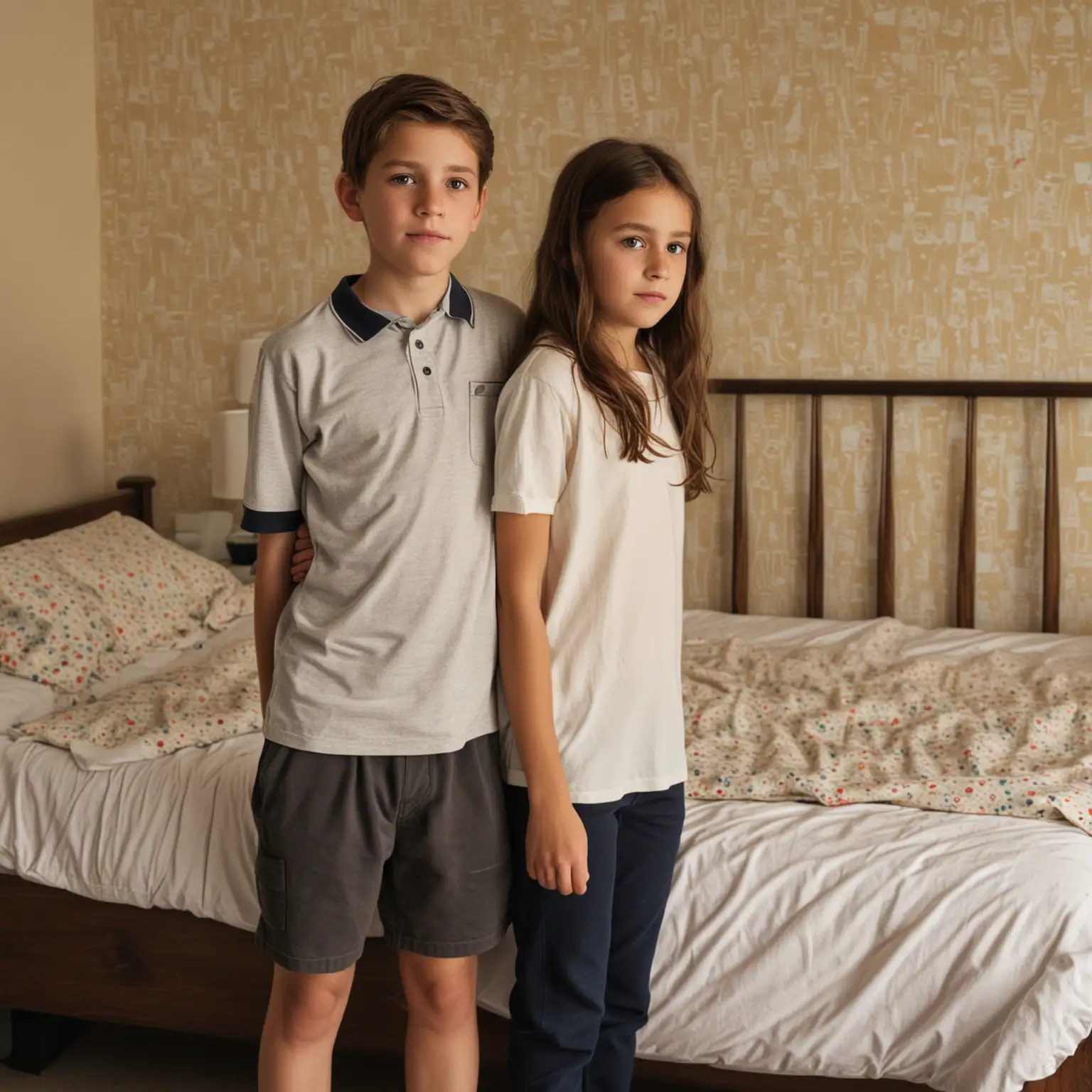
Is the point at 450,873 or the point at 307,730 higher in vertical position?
the point at 307,730

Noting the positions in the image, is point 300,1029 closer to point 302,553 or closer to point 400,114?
point 302,553

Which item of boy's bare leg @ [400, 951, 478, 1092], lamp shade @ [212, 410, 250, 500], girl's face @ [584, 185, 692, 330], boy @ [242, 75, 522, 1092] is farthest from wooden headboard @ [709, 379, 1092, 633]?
boy's bare leg @ [400, 951, 478, 1092]

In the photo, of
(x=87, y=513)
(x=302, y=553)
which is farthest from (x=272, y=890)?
(x=87, y=513)

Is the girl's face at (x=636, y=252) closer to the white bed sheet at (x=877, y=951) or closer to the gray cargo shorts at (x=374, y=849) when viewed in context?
the gray cargo shorts at (x=374, y=849)

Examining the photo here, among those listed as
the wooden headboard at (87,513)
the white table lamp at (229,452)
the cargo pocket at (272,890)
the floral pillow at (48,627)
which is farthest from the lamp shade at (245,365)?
the cargo pocket at (272,890)

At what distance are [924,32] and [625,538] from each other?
193cm

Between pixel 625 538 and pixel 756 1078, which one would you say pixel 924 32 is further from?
pixel 756 1078

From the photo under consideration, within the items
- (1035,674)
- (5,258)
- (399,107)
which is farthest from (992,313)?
(5,258)

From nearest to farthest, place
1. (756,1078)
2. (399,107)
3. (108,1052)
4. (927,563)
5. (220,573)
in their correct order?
(399,107) → (756,1078) → (108,1052) → (220,573) → (927,563)

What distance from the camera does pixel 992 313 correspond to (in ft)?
8.87

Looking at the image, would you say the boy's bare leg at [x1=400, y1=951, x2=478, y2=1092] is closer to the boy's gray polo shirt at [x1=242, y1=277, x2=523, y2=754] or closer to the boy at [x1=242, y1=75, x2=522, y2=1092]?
the boy at [x1=242, y1=75, x2=522, y2=1092]

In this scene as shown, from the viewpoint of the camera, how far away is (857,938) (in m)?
1.43

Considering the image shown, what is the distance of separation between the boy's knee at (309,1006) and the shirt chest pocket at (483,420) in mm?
520

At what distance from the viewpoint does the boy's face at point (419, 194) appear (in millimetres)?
1161
